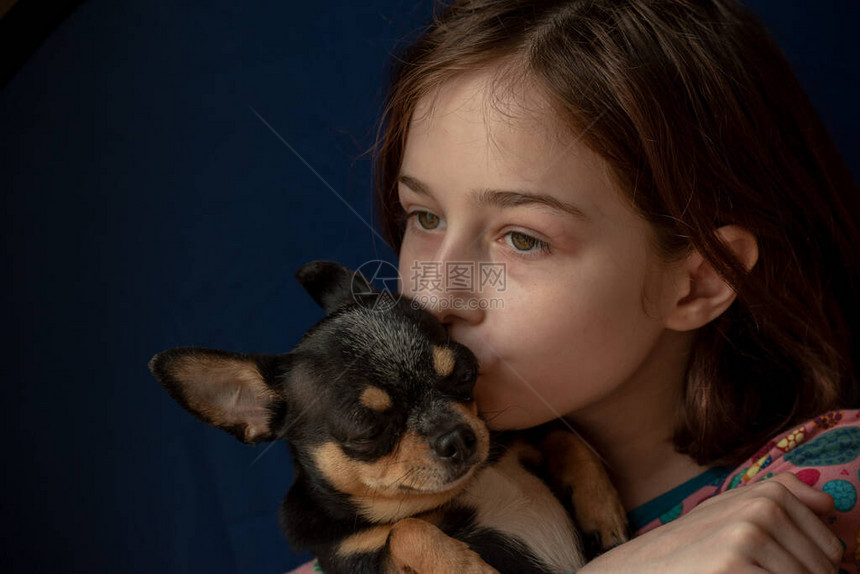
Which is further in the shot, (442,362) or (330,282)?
(330,282)

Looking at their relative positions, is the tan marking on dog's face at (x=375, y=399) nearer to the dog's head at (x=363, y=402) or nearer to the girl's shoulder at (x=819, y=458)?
the dog's head at (x=363, y=402)

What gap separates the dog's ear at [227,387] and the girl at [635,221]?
0.29 metres

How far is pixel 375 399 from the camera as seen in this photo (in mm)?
1046

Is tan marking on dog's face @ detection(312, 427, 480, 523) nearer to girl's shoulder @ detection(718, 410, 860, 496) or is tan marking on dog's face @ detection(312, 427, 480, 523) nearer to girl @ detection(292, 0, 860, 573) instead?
girl @ detection(292, 0, 860, 573)

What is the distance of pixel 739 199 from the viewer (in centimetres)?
133

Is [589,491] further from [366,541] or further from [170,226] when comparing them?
[170,226]

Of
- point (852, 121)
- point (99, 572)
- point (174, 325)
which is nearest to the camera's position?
point (99, 572)

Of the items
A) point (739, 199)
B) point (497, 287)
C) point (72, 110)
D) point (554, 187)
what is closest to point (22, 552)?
point (72, 110)

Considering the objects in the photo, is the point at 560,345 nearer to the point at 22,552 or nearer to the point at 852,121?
the point at 22,552

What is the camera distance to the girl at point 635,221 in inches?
46.6

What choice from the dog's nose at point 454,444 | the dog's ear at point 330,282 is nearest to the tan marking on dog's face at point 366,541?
the dog's nose at point 454,444

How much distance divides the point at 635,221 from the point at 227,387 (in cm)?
67

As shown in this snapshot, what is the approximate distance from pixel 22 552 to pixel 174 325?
457 millimetres
